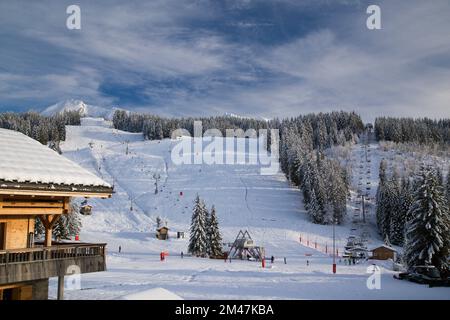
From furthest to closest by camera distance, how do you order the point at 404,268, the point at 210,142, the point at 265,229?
the point at 210,142 → the point at 265,229 → the point at 404,268

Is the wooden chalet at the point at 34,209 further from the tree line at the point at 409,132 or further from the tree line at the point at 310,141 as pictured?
the tree line at the point at 409,132

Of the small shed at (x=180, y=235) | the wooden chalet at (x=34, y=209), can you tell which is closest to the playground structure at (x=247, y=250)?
the small shed at (x=180, y=235)

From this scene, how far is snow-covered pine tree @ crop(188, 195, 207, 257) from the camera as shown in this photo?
52.2 meters

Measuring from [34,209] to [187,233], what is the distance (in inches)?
2125

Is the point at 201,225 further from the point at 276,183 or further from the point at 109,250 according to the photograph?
the point at 276,183

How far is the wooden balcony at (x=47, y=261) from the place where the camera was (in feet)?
41.1

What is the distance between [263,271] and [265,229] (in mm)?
35463

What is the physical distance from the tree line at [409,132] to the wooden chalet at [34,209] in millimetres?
162337

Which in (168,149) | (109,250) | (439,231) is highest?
(168,149)

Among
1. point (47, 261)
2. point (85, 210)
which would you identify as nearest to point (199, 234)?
point (85, 210)

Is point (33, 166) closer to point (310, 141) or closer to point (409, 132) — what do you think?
point (310, 141)

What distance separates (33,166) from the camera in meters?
12.7
